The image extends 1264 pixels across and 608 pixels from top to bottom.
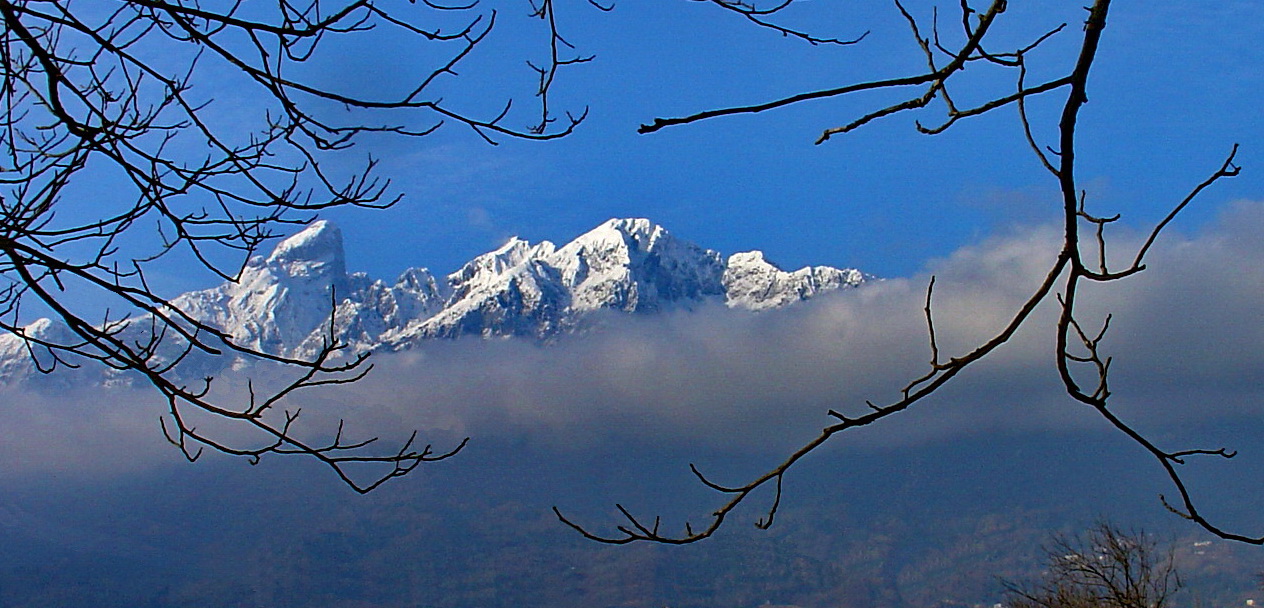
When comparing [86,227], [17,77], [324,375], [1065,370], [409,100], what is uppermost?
[17,77]

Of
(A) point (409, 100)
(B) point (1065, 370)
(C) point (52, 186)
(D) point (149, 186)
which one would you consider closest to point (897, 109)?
(B) point (1065, 370)

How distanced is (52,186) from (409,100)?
1434 mm

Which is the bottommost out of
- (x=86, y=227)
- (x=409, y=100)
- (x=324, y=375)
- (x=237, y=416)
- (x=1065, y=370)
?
(x=1065, y=370)

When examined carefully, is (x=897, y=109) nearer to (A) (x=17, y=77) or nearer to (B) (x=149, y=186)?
(B) (x=149, y=186)

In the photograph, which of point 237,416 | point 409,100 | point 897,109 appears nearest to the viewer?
point 897,109

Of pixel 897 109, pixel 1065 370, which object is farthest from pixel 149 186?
pixel 1065 370

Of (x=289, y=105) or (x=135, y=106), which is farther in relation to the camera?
(x=135, y=106)

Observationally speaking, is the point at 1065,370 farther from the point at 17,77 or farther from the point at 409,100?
the point at 17,77

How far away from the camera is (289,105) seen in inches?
157

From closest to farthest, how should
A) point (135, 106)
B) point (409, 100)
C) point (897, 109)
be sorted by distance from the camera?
point (897, 109) → point (409, 100) → point (135, 106)

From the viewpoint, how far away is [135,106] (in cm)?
462

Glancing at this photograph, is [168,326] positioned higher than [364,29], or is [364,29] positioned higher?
[364,29]

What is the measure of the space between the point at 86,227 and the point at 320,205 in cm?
90

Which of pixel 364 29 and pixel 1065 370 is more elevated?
pixel 364 29
